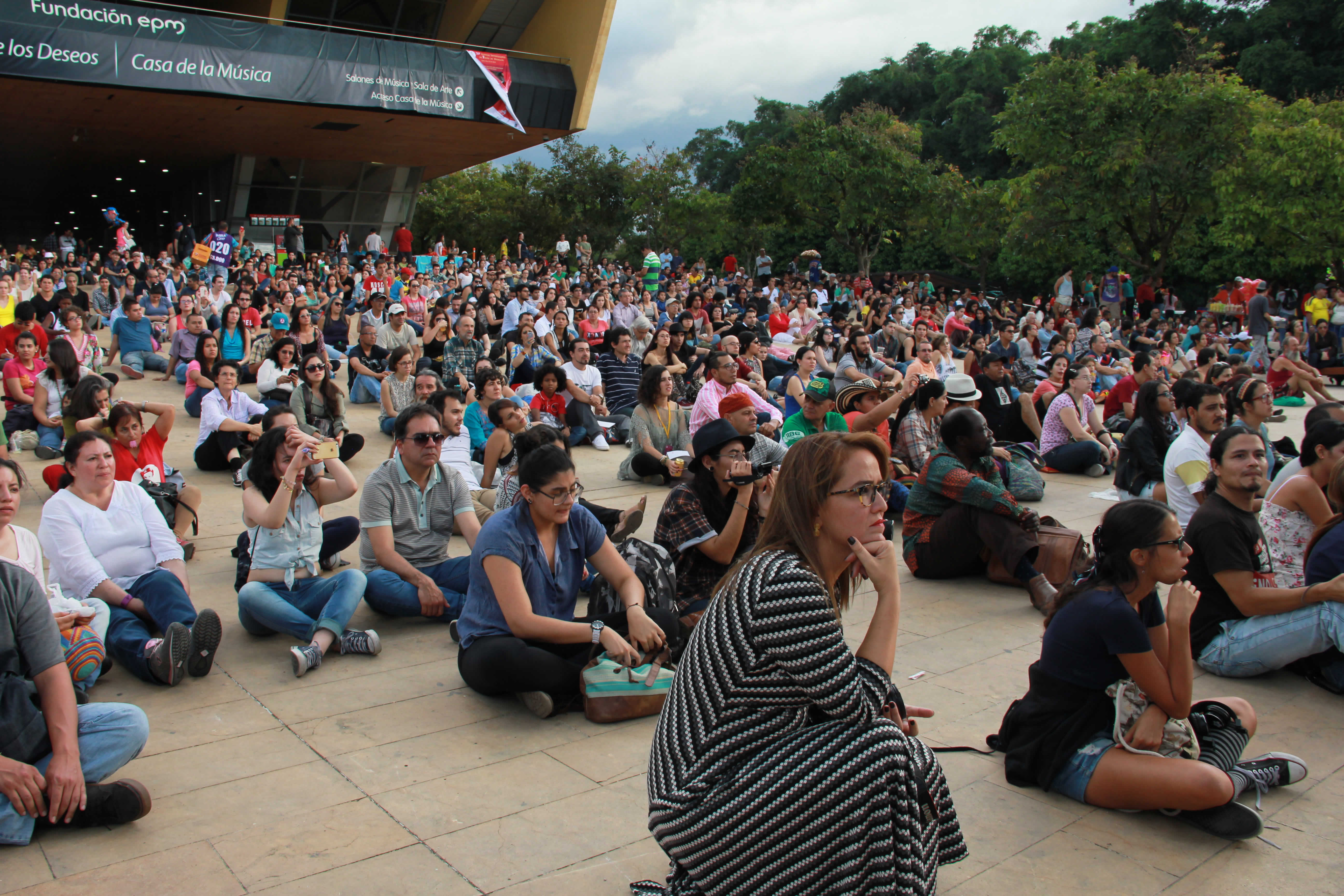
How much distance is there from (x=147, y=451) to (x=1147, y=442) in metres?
7.60

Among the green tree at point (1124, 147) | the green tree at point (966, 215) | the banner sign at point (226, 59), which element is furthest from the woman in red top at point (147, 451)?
the green tree at point (966, 215)

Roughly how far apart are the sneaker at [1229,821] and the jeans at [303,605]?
12.7 feet

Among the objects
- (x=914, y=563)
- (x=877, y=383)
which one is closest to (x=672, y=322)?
(x=877, y=383)

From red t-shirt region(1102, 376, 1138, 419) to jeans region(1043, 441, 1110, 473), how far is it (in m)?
1.65

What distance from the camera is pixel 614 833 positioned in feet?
10.8

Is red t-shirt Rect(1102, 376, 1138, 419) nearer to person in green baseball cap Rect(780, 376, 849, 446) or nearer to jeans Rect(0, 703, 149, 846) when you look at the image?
person in green baseball cap Rect(780, 376, 849, 446)

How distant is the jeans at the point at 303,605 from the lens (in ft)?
16.3

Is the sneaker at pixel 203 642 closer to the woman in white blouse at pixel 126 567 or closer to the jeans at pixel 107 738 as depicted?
the woman in white blouse at pixel 126 567

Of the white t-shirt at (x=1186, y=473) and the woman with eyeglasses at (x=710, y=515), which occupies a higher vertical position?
the white t-shirt at (x=1186, y=473)

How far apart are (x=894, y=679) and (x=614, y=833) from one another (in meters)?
1.87

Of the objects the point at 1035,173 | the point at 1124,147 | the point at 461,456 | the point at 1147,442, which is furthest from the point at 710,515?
the point at 1035,173

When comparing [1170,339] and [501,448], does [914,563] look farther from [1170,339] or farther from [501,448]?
[1170,339]

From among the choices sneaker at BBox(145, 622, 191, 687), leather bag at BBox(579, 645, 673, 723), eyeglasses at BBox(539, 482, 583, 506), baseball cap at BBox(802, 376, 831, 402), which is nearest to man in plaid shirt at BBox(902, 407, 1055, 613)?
baseball cap at BBox(802, 376, 831, 402)

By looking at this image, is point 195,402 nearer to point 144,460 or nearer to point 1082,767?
point 144,460
